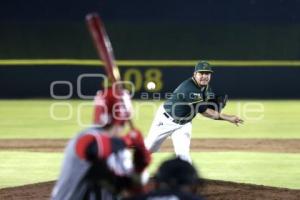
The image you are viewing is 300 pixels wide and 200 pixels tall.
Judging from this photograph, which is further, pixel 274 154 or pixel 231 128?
pixel 231 128

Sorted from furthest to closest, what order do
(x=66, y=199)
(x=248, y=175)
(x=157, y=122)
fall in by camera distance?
1. (x=248, y=175)
2. (x=157, y=122)
3. (x=66, y=199)

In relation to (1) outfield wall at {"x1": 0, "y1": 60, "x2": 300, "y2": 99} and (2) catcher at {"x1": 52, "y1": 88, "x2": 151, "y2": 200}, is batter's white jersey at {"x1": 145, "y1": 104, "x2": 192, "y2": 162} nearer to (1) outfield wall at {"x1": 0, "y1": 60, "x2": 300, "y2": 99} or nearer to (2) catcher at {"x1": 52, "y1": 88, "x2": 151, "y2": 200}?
(2) catcher at {"x1": 52, "y1": 88, "x2": 151, "y2": 200}

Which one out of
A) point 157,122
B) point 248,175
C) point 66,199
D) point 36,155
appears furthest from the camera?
point 36,155

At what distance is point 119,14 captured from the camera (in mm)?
22734

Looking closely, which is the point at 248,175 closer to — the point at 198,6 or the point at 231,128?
the point at 231,128

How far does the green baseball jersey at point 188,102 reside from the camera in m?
9.31

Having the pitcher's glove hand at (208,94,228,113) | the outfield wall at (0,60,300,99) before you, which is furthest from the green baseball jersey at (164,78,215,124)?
the outfield wall at (0,60,300,99)

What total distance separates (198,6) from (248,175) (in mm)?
Answer: 13033

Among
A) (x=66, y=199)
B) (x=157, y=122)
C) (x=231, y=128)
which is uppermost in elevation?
(x=66, y=199)

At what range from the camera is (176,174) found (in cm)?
325

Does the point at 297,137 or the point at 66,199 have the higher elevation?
the point at 66,199

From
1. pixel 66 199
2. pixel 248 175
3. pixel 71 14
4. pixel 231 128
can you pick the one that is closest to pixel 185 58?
pixel 71 14

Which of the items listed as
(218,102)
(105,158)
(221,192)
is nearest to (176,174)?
(105,158)

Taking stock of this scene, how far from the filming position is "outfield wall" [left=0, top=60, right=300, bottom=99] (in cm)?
2175
